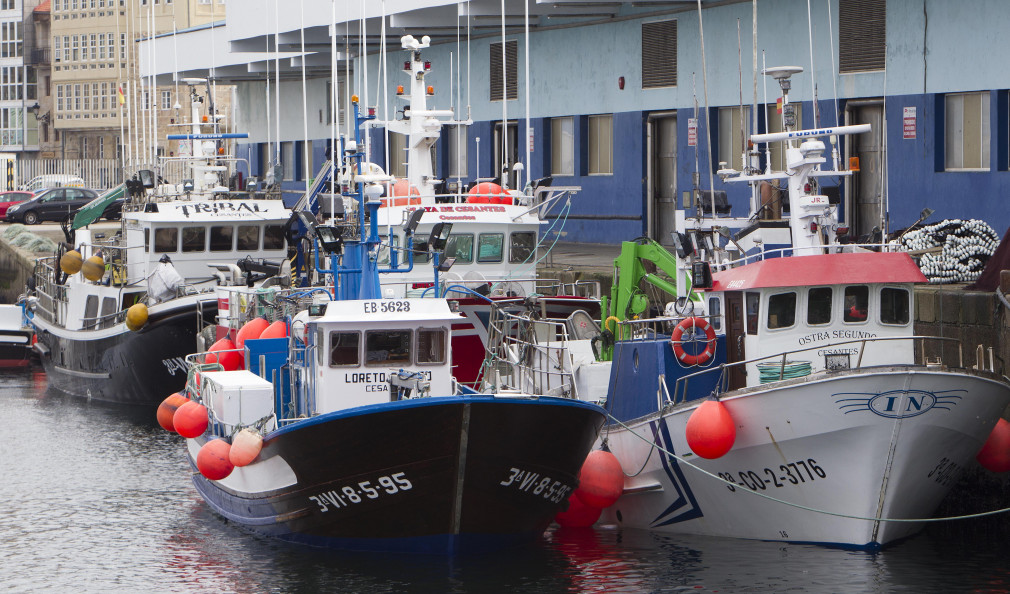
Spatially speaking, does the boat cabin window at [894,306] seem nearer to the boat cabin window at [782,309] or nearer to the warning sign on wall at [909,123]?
the boat cabin window at [782,309]

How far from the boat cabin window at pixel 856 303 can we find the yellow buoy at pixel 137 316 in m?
12.5

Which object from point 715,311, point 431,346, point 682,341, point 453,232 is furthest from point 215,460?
point 453,232

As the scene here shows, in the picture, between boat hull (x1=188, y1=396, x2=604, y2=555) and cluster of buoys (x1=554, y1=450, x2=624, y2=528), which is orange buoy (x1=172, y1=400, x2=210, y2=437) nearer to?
boat hull (x1=188, y1=396, x2=604, y2=555)

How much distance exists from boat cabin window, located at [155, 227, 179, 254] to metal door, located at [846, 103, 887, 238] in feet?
35.5

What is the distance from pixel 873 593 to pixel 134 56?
6224 cm

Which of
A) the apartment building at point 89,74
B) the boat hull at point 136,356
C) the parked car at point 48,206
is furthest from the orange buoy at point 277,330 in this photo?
the apartment building at point 89,74

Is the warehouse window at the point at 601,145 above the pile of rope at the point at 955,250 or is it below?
above

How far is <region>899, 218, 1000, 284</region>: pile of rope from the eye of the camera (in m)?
16.8

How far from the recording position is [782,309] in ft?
45.3

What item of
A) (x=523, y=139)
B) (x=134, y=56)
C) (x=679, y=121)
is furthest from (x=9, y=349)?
(x=134, y=56)

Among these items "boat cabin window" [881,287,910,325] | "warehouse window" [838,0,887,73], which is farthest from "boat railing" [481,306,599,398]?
"warehouse window" [838,0,887,73]

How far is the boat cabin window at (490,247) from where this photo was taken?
1914cm

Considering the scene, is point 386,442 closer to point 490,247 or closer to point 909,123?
point 490,247

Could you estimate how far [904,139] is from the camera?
22.4 m
